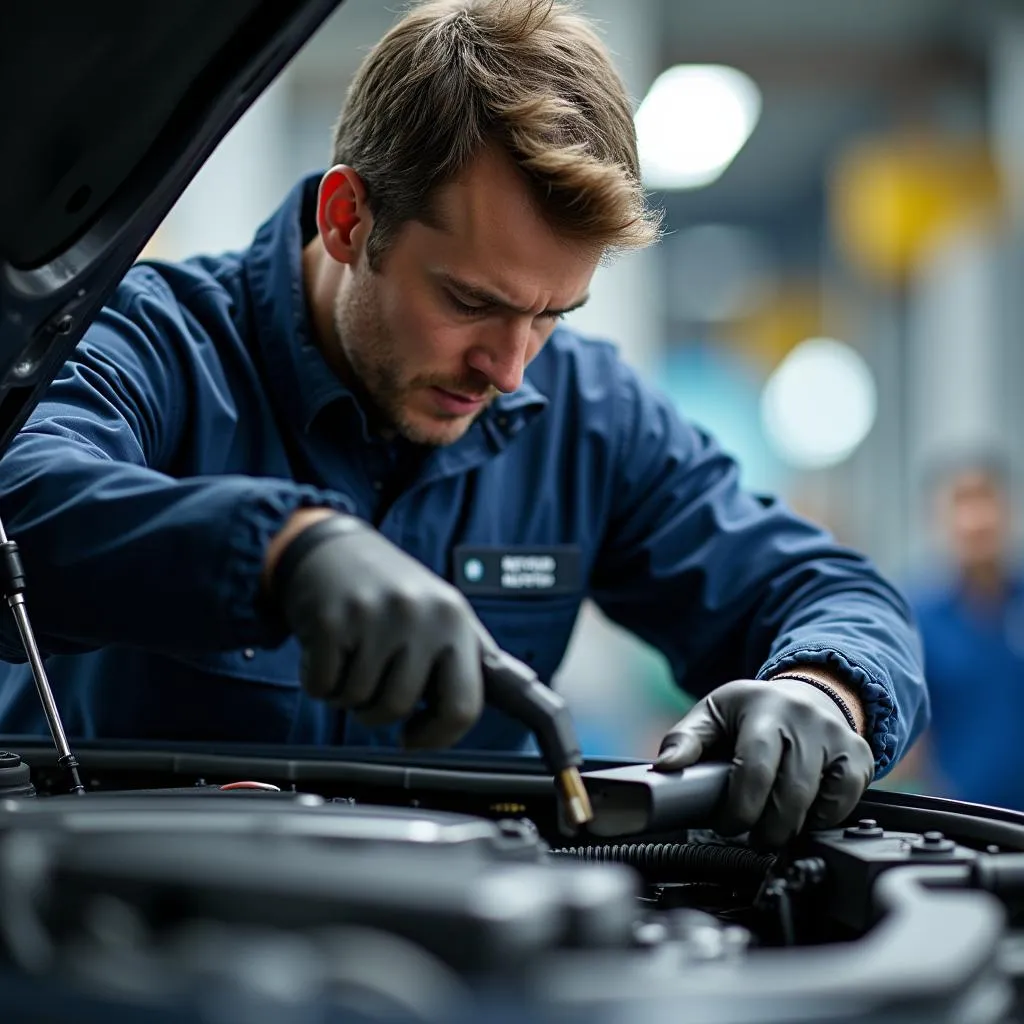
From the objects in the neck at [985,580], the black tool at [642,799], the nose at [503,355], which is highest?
the nose at [503,355]

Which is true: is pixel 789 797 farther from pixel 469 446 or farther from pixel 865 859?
pixel 469 446

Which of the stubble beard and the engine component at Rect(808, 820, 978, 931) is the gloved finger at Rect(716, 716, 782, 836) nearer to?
the engine component at Rect(808, 820, 978, 931)

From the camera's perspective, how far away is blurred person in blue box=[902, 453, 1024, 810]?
12.1ft

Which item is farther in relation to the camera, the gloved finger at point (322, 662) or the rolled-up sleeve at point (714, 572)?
the rolled-up sleeve at point (714, 572)

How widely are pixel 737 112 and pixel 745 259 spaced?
6.18 meters

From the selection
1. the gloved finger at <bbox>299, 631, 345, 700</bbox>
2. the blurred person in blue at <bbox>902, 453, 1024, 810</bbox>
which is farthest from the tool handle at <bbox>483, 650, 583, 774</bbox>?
the blurred person in blue at <bbox>902, 453, 1024, 810</bbox>

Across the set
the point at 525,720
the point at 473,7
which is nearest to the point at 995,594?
the point at 473,7

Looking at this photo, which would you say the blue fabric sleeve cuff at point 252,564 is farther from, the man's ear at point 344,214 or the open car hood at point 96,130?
the man's ear at point 344,214

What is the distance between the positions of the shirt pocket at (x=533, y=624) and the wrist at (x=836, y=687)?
0.47 m

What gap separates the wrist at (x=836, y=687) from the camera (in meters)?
1.23

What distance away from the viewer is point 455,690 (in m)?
0.82

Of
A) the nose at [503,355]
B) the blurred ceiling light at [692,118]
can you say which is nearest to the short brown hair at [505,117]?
the nose at [503,355]

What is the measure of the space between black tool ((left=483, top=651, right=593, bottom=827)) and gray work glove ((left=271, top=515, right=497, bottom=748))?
0.04 m

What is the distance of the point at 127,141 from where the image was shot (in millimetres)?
964
